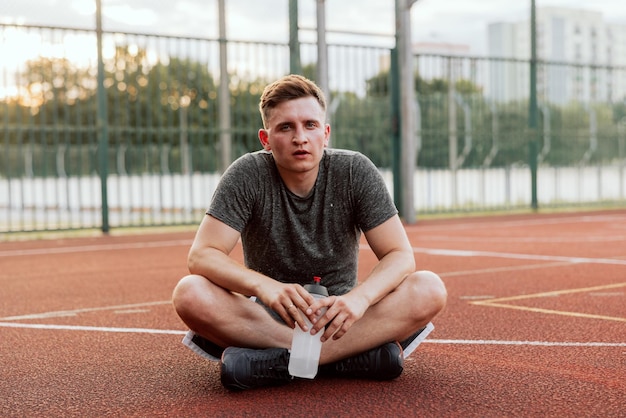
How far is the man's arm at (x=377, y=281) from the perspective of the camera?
3.22m

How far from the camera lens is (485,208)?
643 inches

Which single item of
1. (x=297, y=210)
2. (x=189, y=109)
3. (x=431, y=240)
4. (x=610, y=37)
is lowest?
(x=431, y=240)

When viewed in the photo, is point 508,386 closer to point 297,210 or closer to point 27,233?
point 297,210

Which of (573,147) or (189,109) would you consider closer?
(189,109)

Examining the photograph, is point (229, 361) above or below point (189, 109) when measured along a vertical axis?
below

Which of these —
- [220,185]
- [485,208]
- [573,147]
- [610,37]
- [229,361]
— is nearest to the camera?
[229,361]

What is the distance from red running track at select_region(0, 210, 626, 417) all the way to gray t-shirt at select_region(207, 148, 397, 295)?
0.49 meters

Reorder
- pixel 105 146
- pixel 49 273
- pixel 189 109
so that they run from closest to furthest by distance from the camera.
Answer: pixel 49 273 → pixel 105 146 → pixel 189 109

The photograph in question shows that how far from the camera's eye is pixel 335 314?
3.20m

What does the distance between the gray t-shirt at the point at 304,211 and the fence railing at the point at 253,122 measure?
28.3 ft

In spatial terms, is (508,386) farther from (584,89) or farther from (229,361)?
(584,89)

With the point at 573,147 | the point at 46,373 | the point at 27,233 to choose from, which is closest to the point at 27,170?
the point at 27,233

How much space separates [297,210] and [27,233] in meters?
9.98

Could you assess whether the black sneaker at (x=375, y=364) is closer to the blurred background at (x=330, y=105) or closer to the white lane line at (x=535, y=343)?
the white lane line at (x=535, y=343)
